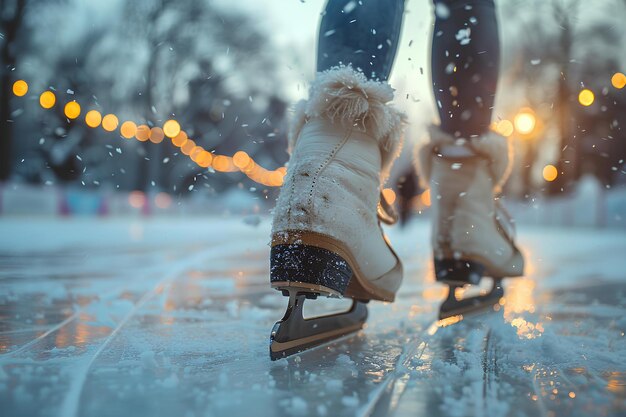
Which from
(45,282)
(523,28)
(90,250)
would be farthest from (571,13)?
(45,282)

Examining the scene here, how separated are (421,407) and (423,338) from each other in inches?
22.0

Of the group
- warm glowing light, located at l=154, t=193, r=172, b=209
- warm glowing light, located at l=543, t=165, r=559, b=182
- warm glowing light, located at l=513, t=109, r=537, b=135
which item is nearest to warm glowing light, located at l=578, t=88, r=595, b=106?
warm glowing light, located at l=513, t=109, r=537, b=135

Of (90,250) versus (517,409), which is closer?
(517,409)

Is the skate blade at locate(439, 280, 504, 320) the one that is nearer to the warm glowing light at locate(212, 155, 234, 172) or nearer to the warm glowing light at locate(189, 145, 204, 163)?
the warm glowing light at locate(189, 145, 204, 163)

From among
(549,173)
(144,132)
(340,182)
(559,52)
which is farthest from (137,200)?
(340,182)

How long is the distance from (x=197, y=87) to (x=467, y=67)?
1934cm

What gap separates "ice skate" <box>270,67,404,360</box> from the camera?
1197 mm

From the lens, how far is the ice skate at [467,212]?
176 cm

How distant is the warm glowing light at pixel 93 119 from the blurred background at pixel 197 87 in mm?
91

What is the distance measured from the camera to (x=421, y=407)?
0.87 metres

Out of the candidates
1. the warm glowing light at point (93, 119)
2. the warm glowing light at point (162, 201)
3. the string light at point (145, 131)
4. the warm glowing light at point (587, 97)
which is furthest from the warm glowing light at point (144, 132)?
the warm glowing light at point (587, 97)

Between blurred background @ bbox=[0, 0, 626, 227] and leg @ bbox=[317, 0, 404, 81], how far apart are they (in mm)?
10839

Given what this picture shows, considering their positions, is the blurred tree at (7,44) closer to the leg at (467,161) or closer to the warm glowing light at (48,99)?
the warm glowing light at (48,99)

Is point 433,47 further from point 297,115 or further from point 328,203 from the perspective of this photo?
point 328,203
